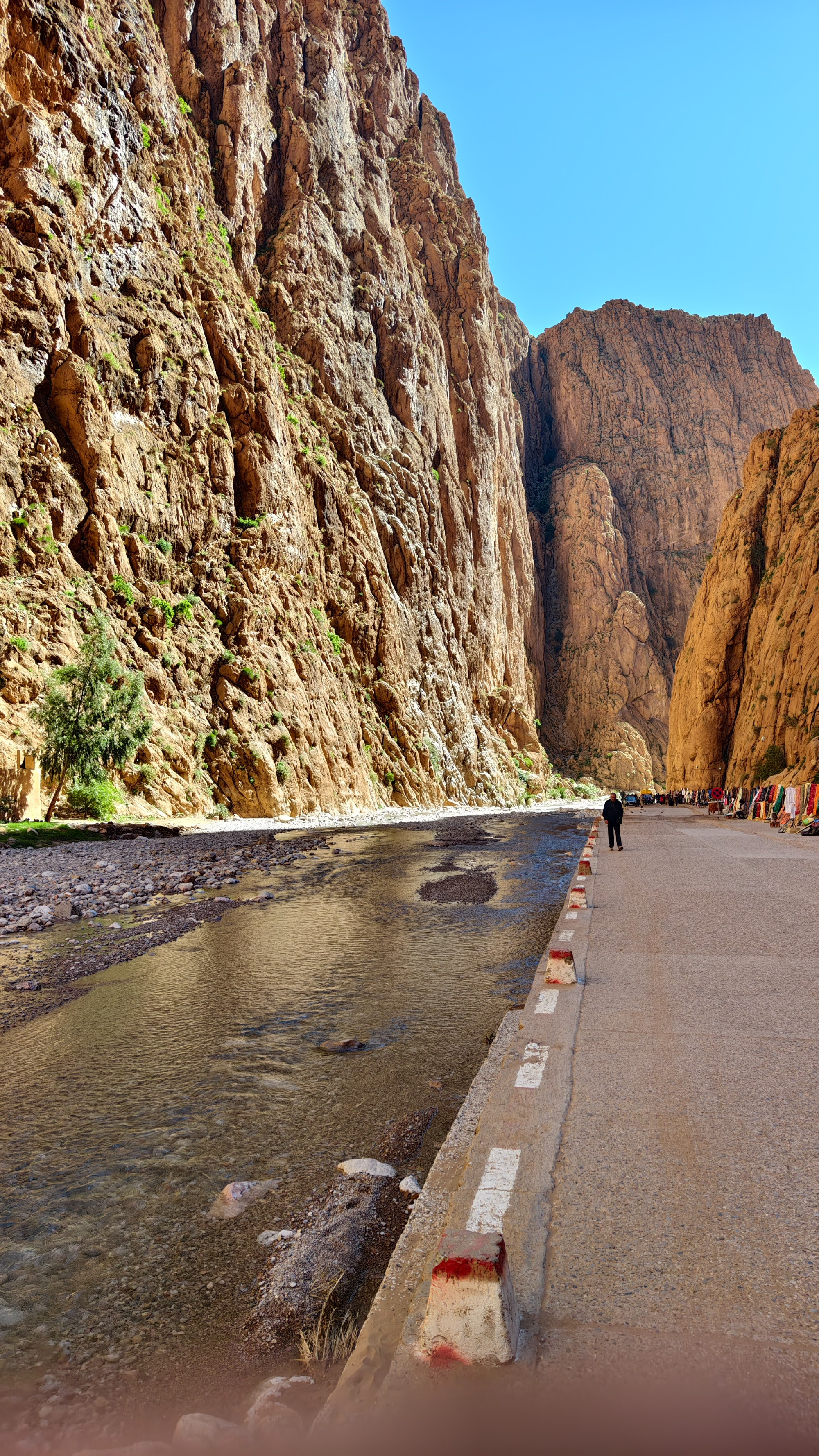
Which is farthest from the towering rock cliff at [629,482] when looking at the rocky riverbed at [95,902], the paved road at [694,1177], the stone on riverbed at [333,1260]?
the stone on riverbed at [333,1260]

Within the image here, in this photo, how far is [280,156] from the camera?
188 ft

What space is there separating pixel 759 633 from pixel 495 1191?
54186 millimetres

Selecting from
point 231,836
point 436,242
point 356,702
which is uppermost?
point 436,242

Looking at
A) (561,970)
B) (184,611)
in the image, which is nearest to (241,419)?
(184,611)

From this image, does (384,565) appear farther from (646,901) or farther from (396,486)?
(646,901)

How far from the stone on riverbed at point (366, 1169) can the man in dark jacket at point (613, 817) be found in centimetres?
1597

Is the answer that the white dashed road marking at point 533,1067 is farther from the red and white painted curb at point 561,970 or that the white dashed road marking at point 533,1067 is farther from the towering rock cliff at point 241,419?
the towering rock cliff at point 241,419

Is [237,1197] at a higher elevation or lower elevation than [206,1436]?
lower

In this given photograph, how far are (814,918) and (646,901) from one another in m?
2.22

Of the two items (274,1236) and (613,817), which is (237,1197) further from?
(613,817)

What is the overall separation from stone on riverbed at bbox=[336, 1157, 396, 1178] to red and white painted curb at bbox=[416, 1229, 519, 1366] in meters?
1.45

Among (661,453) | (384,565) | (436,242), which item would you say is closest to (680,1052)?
(384,565)

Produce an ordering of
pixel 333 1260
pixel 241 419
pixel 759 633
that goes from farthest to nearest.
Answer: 1. pixel 759 633
2. pixel 241 419
3. pixel 333 1260

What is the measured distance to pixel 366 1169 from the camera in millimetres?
3549
